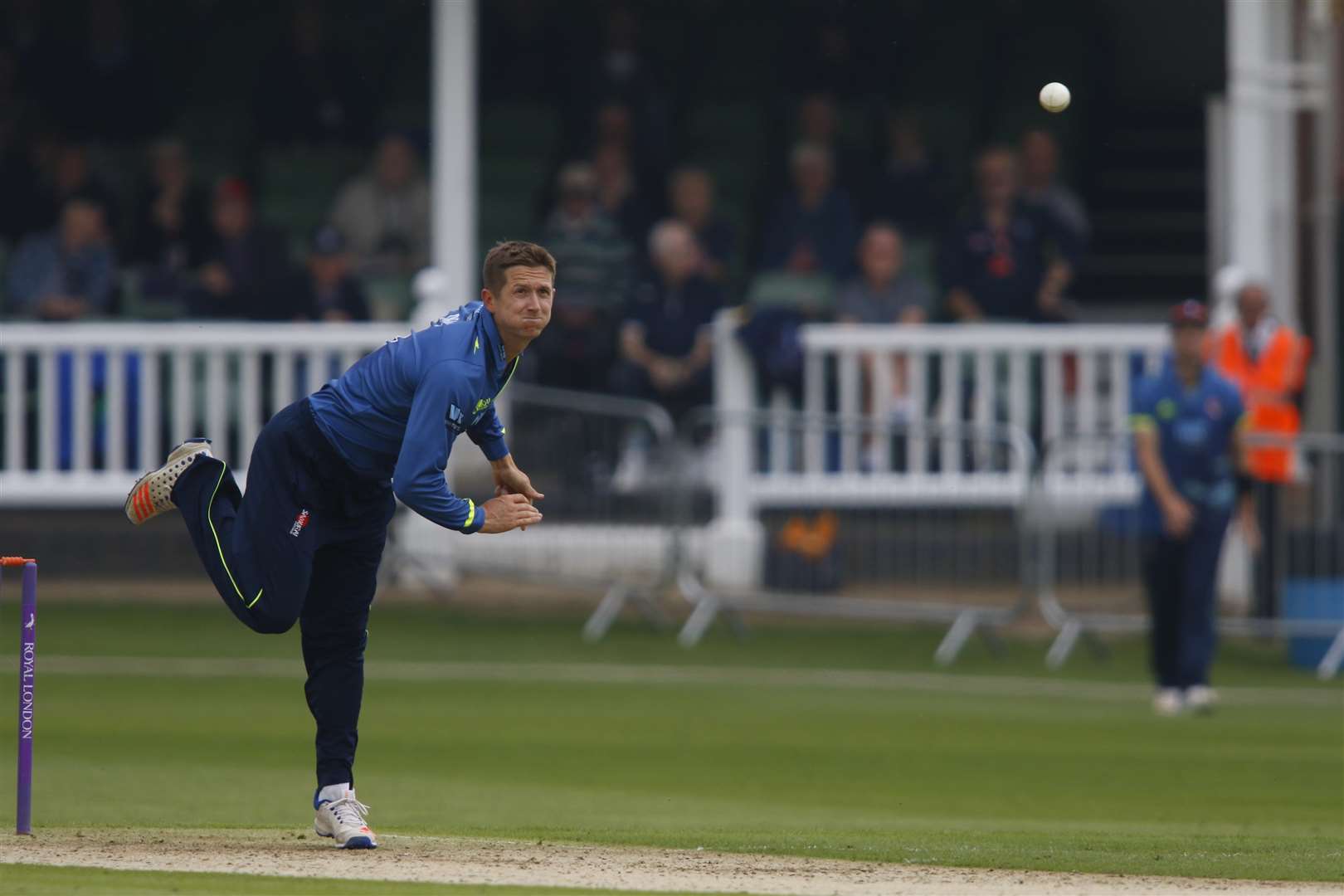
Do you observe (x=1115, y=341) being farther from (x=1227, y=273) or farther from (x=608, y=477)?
(x=608, y=477)

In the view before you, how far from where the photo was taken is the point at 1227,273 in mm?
16828

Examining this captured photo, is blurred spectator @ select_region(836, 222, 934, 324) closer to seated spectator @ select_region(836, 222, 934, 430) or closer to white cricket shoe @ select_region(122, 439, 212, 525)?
seated spectator @ select_region(836, 222, 934, 430)

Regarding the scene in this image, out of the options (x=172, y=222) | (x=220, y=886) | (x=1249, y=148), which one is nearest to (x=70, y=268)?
(x=172, y=222)

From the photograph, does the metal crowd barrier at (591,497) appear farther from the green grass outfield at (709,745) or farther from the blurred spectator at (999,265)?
the blurred spectator at (999,265)

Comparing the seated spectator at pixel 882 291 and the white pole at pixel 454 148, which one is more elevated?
the white pole at pixel 454 148

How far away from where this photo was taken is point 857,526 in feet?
53.0

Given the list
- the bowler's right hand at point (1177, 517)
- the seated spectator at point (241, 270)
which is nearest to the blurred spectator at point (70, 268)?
the seated spectator at point (241, 270)

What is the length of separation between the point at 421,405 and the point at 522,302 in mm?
483

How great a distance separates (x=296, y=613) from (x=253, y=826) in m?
1.44

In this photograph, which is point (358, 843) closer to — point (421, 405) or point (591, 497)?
point (421, 405)

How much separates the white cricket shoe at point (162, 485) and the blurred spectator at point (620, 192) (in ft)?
34.2

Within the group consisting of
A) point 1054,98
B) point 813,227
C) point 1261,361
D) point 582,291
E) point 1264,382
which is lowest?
point 1264,382

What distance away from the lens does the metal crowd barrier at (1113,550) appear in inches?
608

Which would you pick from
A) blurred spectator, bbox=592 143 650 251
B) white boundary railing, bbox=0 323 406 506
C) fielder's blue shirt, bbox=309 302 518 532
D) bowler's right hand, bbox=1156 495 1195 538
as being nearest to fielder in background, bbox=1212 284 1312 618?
bowler's right hand, bbox=1156 495 1195 538
